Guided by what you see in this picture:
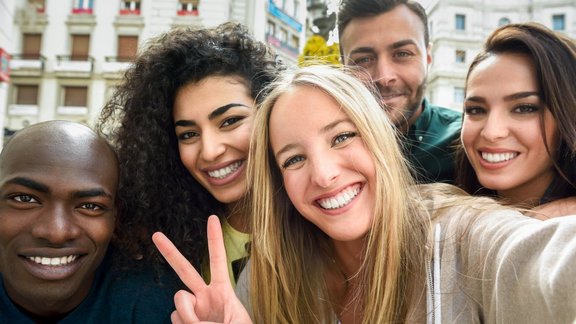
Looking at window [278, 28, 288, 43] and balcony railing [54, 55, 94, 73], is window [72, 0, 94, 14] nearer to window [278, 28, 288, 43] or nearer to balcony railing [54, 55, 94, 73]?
balcony railing [54, 55, 94, 73]

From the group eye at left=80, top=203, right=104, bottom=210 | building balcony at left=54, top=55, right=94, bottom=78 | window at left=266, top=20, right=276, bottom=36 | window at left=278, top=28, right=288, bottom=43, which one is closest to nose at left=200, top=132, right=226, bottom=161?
eye at left=80, top=203, right=104, bottom=210

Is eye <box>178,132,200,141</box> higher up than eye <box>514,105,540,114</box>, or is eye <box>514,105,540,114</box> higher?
eye <box>514,105,540,114</box>

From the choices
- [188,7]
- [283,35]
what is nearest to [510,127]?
[188,7]

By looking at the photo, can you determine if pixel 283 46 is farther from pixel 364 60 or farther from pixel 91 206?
pixel 91 206

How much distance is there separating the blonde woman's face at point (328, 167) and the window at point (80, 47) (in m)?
19.1

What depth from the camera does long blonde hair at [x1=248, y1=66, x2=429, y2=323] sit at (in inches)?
62.8

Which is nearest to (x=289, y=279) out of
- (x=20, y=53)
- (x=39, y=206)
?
(x=39, y=206)

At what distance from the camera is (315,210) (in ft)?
5.69

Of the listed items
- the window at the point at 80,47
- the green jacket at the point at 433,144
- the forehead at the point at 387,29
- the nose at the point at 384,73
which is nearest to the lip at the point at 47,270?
the green jacket at the point at 433,144

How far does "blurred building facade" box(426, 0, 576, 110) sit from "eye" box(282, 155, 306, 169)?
18.1 metres

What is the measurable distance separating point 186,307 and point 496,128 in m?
1.42

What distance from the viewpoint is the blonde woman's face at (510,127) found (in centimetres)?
188

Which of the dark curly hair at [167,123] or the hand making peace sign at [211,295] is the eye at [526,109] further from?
the hand making peace sign at [211,295]

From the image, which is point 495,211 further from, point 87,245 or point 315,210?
point 87,245
